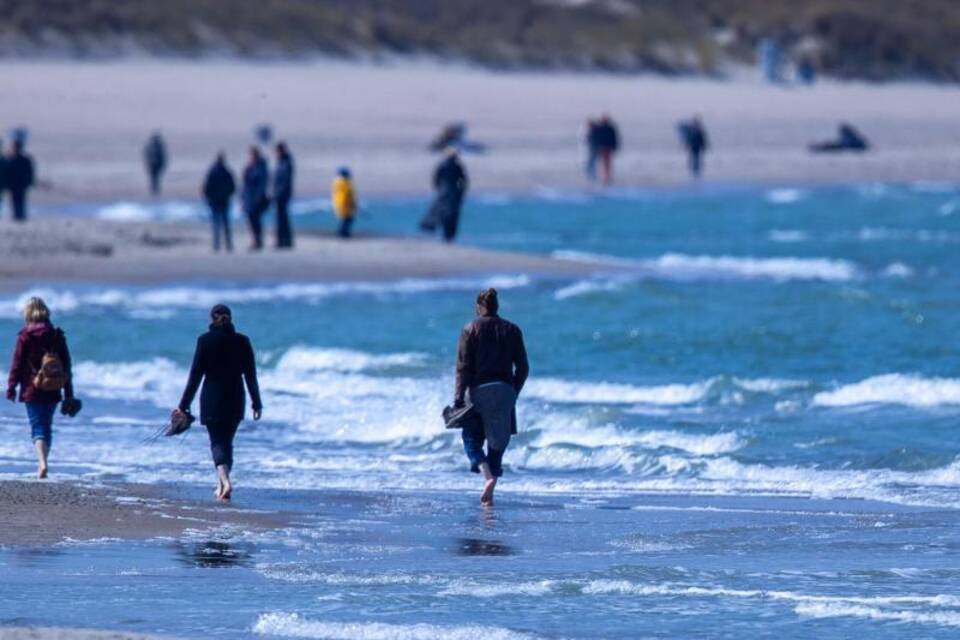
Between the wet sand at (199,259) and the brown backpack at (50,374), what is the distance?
12308 millimetres

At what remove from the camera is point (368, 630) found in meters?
8.57

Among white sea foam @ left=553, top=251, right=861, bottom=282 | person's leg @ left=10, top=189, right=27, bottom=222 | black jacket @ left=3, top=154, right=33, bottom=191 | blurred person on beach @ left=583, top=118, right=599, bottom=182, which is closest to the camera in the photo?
black jacket @ left=3, top=154, right=33, bottom=191

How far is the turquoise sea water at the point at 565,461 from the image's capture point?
360 inches

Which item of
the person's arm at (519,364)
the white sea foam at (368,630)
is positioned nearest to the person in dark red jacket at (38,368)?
the person's arm at (519,364)

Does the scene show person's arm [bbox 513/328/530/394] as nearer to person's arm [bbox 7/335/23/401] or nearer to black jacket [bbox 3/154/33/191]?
person's arm [bbox 7/335/23/401]

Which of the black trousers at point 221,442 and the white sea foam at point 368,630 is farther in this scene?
the black trousers at point 221,442

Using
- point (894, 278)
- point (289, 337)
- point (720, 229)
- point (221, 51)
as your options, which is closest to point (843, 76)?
point (221, 51)

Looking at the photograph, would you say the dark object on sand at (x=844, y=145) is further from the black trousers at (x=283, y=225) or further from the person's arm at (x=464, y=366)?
the person's arm at (x=464, y=366)

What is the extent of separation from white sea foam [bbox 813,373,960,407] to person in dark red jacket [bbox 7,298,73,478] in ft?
23.6

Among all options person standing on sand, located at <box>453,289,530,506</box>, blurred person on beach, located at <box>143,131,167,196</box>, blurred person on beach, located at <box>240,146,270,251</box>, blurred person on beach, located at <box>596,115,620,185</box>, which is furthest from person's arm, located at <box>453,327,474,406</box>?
blurred person on beach, located at <box>596,115,620,185</box>

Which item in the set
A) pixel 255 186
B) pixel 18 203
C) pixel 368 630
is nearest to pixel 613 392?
pixel 255 186

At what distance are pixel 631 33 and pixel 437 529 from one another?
74572 mm

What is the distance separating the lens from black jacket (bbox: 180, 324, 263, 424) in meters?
12.2

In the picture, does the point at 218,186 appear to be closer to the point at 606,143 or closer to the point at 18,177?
the point at 18,177
